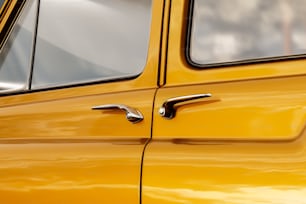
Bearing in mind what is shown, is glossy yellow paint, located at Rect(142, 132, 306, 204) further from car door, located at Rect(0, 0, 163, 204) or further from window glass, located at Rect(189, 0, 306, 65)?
window glass, located at Rect(189, 0, 306, 65)

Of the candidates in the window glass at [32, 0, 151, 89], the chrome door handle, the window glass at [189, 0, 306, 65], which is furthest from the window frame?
the window glass at [189, 0, 306, 65]

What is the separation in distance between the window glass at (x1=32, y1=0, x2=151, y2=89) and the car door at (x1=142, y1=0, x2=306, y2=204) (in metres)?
0.17

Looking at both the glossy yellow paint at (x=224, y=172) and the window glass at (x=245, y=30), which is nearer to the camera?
the glossy yellow paint at (x=224, y=172)

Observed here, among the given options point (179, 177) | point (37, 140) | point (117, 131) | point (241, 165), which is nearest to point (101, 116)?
point (117, 131)

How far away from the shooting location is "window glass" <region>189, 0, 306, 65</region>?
6.53 ft

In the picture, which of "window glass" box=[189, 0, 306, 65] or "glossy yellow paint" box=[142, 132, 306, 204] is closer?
"glossy yellow paint" box=[142, 132, 306, 204]

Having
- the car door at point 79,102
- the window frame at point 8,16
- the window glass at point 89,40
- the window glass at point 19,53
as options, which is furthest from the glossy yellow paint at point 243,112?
the window frame at point 8,16

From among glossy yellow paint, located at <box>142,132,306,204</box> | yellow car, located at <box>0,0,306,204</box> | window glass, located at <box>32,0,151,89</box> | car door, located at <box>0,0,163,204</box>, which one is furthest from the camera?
window glass, located at <box>32,0,151,89</box>

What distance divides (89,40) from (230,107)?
74 centimetres

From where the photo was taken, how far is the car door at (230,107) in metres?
1.84

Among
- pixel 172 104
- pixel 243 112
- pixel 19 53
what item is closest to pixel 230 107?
pixel 243 112

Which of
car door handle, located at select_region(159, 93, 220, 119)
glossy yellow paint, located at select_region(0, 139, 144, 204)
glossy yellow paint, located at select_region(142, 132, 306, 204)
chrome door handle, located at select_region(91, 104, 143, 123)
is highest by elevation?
car door handle, located at select_region(159, 93, 220, 119)

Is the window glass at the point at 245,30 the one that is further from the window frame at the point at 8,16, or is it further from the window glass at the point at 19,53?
the window frame at the point at 8,16

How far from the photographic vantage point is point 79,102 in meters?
2.38
